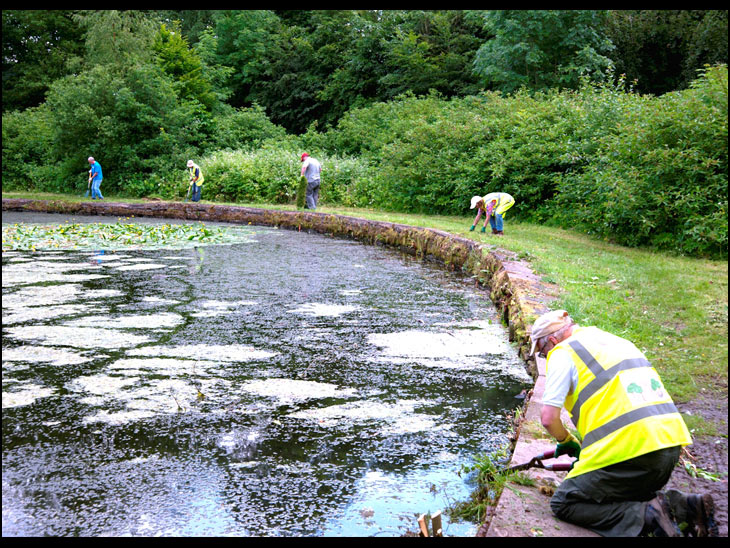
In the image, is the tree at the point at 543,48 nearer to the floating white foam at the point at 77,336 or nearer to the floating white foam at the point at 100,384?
the floating white foam at the point at 77,336

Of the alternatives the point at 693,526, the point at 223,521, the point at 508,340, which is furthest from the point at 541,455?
the point at 508,340

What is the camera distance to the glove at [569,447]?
379 cm

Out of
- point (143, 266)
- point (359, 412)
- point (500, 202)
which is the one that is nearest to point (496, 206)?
point (500, 202)

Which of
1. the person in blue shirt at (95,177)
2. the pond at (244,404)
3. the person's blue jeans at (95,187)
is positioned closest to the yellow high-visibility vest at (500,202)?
the pond at (244,404)

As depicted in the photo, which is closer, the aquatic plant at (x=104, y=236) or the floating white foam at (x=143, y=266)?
the floating white foam at (x=143, y=266)

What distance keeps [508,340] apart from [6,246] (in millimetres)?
11573

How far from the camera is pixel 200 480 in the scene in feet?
14.4

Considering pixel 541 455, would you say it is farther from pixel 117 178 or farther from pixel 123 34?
pixel 123 34

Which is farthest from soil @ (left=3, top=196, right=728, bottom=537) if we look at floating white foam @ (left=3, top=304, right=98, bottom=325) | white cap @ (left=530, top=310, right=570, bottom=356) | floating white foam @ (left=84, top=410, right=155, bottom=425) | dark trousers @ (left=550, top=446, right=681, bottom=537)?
floating white foam @ (left=3, top=304, right=98, bottom=325)

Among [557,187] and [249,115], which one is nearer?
[557,187]

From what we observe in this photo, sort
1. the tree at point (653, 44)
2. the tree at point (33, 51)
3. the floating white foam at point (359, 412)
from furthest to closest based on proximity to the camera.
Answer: the tree at point (33, 51) → the tree at point (653, 44) → the floating white foam at point (359, 412)

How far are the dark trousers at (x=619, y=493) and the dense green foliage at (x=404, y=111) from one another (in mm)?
8186

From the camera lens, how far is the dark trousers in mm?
3309

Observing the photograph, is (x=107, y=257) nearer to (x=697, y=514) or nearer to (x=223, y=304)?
(x=223, y=304)
